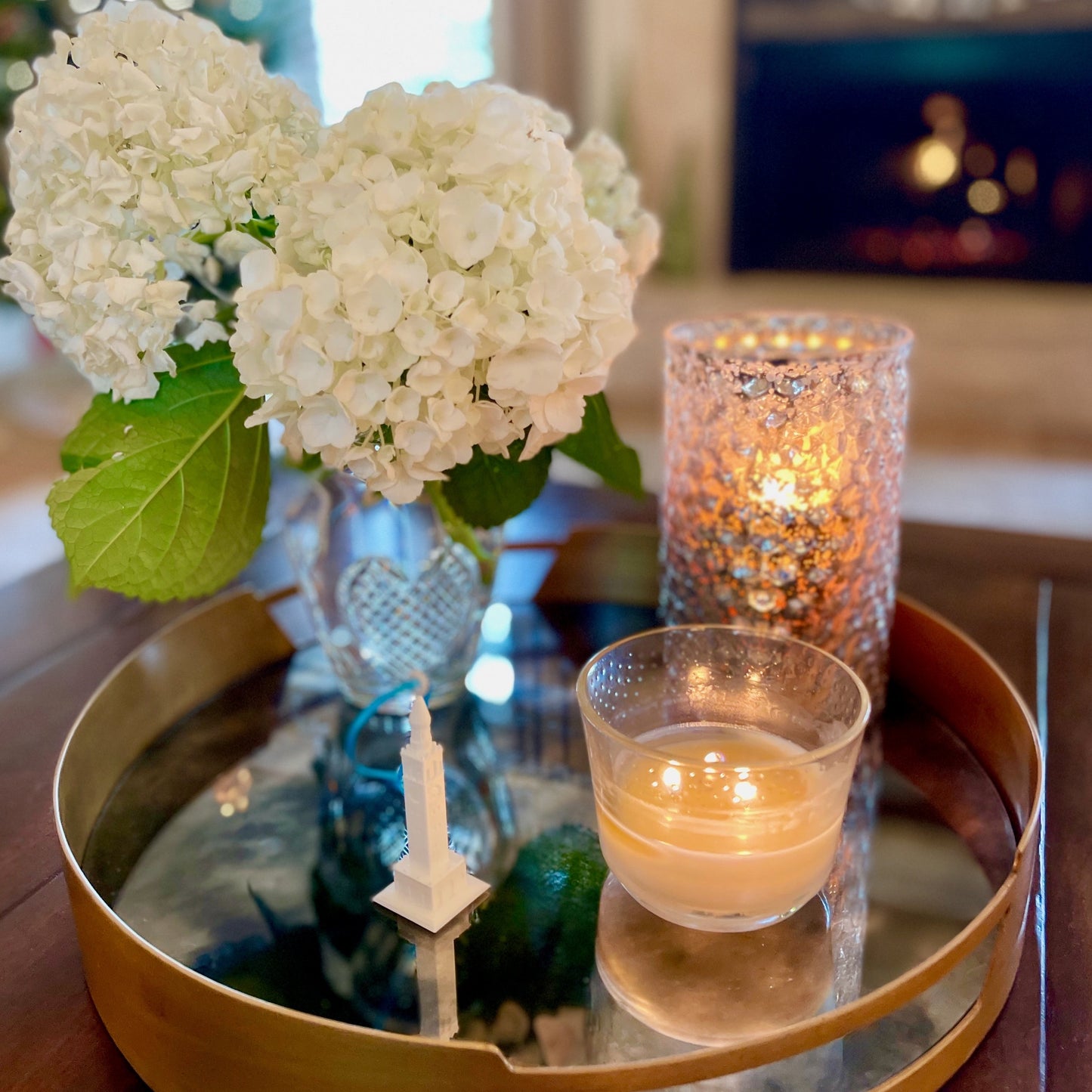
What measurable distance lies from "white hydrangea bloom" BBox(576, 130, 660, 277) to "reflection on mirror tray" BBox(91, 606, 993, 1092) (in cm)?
33

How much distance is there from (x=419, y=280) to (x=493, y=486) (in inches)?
6.7

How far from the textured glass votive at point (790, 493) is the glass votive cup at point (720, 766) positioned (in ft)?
0.37

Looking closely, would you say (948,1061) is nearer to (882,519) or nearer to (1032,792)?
(1032,792)

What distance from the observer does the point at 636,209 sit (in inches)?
28.3

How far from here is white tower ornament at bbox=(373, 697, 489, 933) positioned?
0.53 m

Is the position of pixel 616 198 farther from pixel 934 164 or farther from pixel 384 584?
pixel 934 164

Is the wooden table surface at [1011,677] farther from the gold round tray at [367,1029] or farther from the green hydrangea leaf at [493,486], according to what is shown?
the green hydrangea leaf at [493,486]

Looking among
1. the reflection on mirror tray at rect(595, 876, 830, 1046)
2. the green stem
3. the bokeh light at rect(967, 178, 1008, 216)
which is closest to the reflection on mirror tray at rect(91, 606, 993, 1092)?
the reflection on mirror tray at rect(595, 876, 830, 1046)

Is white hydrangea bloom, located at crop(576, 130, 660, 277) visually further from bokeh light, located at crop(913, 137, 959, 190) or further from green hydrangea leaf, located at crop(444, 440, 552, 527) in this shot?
bokeh light, located at crop(913, 137, 959, 190)

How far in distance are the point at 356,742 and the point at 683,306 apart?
9.00ft

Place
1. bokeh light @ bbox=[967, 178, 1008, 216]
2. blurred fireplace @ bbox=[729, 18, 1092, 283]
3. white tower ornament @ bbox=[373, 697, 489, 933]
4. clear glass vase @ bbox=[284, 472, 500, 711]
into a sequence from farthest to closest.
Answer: bokeh light @ bbox=[967, 178, 1008, 216] → blurred fireplace @ bbox=[729, 18, 1092, 283] → clear glass vase @ bbox=[284, 472, 500, 711] → white tower ornament @ bbox=[373, 697, 489, 933]

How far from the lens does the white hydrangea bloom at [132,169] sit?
53 cm

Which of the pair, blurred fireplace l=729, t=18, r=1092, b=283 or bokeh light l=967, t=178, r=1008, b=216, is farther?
bokeh light l=967, t=178, r=1008, b=216

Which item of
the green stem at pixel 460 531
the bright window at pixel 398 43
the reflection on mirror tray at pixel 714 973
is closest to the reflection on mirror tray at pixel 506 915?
the reflection on mirror tray at pixel 714 973
